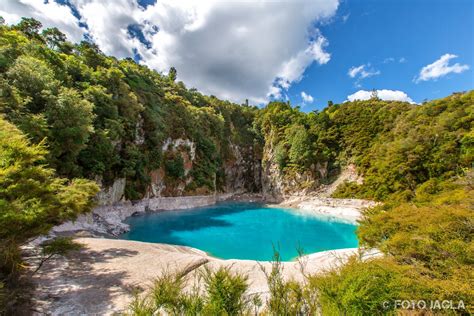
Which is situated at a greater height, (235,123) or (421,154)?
(235,123)

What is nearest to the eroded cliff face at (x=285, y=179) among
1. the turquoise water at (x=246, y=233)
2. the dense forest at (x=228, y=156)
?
the dense forest at (x=228, y=156)

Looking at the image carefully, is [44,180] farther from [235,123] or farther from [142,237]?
[235,123]

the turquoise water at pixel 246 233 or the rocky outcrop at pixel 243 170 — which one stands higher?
the rocky outcrop at pixel 243 170

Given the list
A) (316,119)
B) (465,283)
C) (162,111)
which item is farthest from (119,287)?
(316,119)

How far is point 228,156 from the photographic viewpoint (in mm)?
46594

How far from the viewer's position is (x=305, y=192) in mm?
36750

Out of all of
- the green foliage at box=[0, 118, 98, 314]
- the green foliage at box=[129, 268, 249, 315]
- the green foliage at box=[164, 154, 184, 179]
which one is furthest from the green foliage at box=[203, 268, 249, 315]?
the green foliage at box=[164, 154, 184, 179]

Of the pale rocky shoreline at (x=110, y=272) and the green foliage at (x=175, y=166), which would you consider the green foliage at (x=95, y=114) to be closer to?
the green foliage at (x=175, y=166)

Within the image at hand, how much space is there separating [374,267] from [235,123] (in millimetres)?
51182

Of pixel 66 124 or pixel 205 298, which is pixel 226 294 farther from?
pixel 66 124

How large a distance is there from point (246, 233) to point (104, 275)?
12.7 m

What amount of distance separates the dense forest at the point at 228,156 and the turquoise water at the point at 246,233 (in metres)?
5.91

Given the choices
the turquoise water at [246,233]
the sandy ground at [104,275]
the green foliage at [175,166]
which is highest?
the green foliage at [175,166]

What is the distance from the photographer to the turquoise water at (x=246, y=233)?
46.1ft
